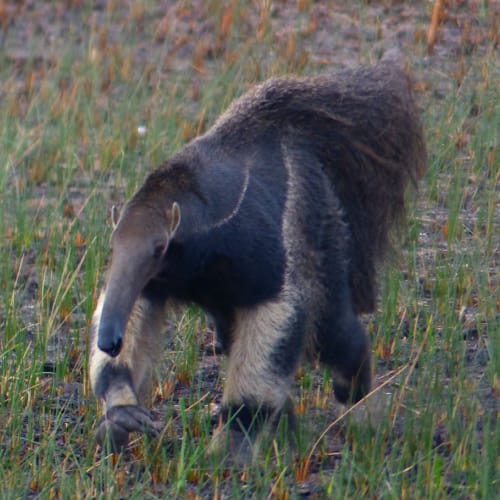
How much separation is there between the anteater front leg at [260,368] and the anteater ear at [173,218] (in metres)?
0.54

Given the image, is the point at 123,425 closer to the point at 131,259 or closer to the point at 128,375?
the point at 128,375

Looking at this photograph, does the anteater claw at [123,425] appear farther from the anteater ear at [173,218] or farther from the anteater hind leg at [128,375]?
the anteater ear at [173,218]

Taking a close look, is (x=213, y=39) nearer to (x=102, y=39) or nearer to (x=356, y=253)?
(x=102, y=39)

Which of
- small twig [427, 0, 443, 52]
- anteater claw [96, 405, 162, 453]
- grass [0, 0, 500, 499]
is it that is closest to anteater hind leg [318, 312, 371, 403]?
grass [0, 0, 500, 499]

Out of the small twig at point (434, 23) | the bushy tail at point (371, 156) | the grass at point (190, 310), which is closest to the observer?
the grass at point (190, 310)

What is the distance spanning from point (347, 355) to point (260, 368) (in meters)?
0.71

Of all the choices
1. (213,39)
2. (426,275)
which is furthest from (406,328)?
(213,39)

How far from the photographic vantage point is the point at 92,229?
6.80m

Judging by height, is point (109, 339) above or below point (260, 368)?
above

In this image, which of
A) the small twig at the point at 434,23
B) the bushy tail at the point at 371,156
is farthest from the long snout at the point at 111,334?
the small twig at the point at 434,23

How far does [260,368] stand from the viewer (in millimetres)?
4992

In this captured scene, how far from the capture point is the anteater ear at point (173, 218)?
183 inches

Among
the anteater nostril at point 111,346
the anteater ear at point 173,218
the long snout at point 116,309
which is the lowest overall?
the anteater nostril at point 111,346

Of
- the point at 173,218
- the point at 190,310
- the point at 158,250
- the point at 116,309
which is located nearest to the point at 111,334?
the point at 116,309
